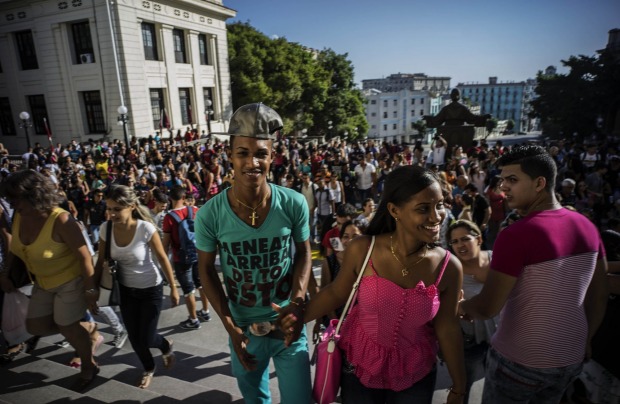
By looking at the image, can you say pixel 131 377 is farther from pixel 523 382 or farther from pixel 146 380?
pixel 523 382

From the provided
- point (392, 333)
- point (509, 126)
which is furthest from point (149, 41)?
point (509, 126)

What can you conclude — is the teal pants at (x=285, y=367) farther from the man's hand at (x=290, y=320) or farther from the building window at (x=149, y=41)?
the building window at (x=149, y=41)

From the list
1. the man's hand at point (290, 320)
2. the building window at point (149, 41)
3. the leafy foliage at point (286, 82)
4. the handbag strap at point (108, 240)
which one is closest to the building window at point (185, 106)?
the building window at point (149, 41)

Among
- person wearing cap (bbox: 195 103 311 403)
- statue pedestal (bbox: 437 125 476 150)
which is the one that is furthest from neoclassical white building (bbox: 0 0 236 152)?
person wearing cap (bbox: 195 103 311 403)

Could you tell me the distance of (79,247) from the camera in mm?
3166

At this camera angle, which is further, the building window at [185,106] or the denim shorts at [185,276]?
the building window at [185,106]

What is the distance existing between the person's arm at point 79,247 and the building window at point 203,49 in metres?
29.6

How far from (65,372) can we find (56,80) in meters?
27.0

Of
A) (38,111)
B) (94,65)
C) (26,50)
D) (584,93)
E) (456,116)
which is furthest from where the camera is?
(584,93)

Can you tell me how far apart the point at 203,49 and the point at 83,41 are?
8.88 metres

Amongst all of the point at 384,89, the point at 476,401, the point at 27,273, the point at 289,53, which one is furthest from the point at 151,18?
the point at 384,89

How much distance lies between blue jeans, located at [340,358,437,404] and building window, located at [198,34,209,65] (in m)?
31.5

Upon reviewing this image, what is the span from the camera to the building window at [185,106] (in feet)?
92.3

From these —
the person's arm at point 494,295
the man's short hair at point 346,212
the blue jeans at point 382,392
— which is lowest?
the blue jeans at point 382,392
